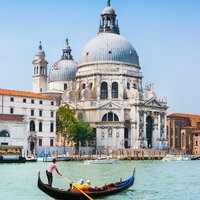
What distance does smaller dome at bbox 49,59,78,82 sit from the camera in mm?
99062

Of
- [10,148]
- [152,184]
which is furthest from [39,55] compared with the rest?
[152,184]

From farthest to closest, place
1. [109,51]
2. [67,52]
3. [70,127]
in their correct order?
[67,52] → [109,51] → [70,127]

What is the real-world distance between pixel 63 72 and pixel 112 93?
39.3 feet

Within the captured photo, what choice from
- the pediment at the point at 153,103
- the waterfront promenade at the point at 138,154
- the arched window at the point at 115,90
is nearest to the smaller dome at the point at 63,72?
the arched window at the point at 115,90

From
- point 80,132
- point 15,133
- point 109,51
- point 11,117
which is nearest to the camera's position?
point 15,133

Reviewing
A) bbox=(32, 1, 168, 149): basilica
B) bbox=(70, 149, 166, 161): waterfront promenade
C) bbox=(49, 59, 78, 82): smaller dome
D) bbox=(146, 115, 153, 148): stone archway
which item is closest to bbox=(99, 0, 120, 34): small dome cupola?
bbox=(32, 1, 168, 149): basilica

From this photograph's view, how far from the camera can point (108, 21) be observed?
96062mm

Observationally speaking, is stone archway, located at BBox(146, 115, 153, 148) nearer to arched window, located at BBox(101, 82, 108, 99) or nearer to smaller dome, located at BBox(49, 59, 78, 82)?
arched window, located at BBox(101, 82, 108, 99)

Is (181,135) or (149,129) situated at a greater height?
(149,129)

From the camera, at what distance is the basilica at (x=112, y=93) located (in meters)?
86.8

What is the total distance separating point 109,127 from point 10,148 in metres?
24.8

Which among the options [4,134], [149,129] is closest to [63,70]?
[149,129]

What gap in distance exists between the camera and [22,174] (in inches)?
1688

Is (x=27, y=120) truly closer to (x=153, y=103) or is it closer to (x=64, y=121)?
(x=64, y=121)
